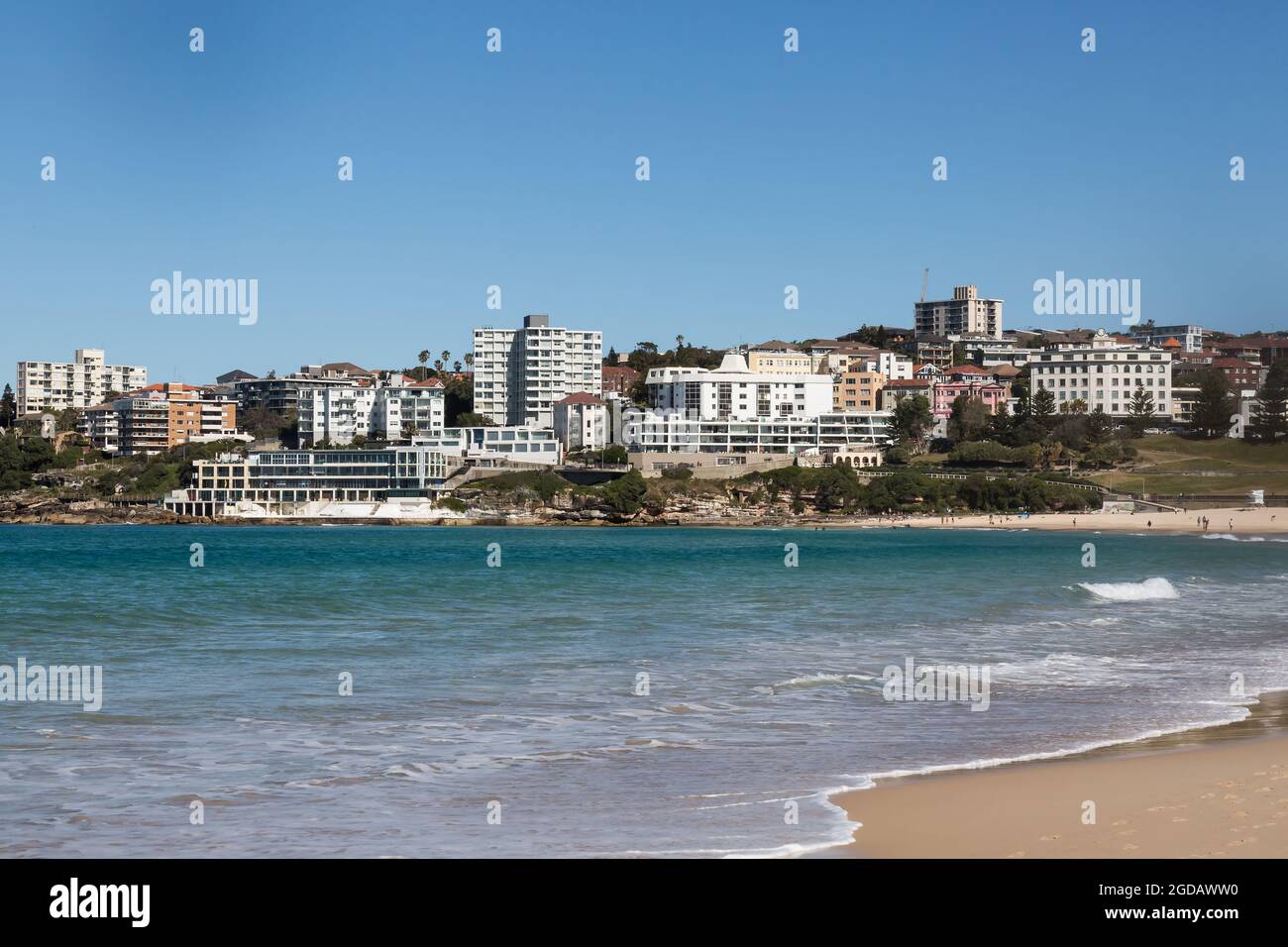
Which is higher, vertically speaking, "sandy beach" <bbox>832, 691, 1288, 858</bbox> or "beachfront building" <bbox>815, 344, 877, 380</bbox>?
"beachfront building" <bbox>815, 344, 877, 380</bbox>

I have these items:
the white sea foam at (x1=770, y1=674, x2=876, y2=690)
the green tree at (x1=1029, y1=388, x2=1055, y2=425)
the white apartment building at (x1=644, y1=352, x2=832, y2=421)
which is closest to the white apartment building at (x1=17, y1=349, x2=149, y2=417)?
the white apartment building at (x1=644, y1=352, x2=832, y2=421)

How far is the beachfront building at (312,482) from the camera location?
113125mm

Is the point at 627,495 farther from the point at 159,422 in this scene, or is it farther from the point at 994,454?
the point at 159,422

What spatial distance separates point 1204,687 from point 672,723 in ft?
24.8

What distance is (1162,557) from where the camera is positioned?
56.1m

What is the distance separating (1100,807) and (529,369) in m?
132

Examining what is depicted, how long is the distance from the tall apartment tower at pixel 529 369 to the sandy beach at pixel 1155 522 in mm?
53438

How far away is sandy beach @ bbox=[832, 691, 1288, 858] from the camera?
8.31 meters

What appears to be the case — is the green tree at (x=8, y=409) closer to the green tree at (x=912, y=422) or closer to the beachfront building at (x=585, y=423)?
the beachfront building at (x=585, y=423)

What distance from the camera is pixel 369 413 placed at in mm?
140125

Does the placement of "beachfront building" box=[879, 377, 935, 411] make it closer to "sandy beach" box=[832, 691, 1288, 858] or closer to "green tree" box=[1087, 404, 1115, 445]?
"green tree" box=[1087, 404, 1115, 445]
